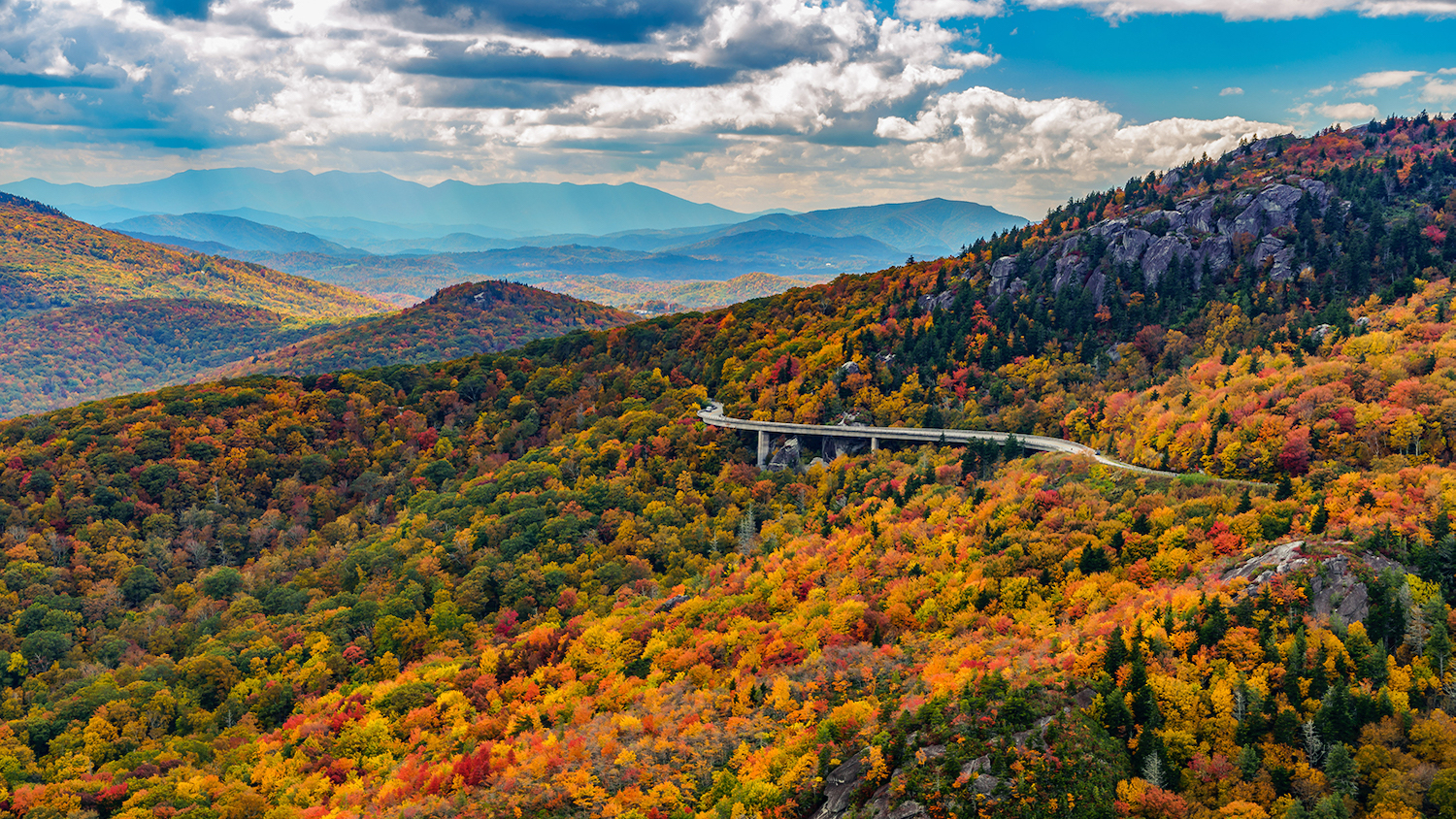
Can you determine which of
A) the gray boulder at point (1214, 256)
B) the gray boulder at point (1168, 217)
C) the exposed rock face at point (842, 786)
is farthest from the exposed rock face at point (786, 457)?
the exposed rock face at point (842, 786)

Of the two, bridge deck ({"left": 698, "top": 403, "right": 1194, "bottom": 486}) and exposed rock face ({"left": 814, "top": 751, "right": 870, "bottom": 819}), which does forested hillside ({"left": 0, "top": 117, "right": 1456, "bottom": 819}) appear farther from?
bridge deck ({"left": 698, "top": 403, "right": 1194, "bottom": 486})

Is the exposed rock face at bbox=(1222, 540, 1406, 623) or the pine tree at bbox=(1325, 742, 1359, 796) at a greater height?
the exposed rock face at bbox=(1222, 540, 1406, 623)

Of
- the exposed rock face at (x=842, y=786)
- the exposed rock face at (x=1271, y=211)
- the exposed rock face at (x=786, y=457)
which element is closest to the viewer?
the exposed rock face at (x=842, y=786)

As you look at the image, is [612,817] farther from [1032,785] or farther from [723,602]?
[723,602]

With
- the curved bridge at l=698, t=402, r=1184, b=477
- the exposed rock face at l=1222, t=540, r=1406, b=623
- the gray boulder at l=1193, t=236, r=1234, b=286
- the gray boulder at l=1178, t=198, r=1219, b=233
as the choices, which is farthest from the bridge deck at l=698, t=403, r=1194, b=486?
the gray boulder at l=1178, t=198, r=1219, b=233

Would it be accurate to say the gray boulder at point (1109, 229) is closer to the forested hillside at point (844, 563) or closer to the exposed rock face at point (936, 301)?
the forested hillside at point (844, 563)

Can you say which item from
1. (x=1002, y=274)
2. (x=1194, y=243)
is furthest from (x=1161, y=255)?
(x=1002, y=274)

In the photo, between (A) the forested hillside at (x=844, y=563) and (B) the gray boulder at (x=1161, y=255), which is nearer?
(A) the forested hillside at (x=844, y=563)

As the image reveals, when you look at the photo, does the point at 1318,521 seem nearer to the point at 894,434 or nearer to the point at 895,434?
the point at 895,434

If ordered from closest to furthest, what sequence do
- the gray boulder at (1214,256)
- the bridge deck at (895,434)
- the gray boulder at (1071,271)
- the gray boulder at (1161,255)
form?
1. the bridge deck at (895,434)
2. the gray boulder at (1214,256)
3. the gray boulder at (1161,255)
4. the gray boulder at (1071,271)
